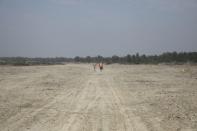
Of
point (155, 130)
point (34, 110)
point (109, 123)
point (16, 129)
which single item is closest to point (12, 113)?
point (34, 110)

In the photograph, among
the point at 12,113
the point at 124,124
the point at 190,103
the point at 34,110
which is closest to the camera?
the point at 124,124

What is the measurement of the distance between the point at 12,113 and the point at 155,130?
4.97m

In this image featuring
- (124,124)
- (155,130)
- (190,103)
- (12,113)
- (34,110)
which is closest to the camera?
(155,130)

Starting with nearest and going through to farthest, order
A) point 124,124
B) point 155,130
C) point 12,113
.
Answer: point 155,130 < point 124,124 < point 12,113

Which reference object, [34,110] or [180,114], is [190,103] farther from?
[34,110]

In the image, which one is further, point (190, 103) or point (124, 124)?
point (190, 103)

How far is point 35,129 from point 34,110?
3.39 m

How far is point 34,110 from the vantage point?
482 inches

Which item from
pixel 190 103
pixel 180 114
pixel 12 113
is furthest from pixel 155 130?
pixel 190 103

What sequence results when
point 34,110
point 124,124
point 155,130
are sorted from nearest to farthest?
point 155,130, point 124,124, point 34,110

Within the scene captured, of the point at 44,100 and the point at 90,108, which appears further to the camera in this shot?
the point at 44,100

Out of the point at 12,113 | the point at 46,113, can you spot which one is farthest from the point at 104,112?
the point at 12,113

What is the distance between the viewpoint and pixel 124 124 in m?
9.60

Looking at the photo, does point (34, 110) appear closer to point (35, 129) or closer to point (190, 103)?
point (35, 129)
